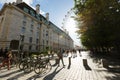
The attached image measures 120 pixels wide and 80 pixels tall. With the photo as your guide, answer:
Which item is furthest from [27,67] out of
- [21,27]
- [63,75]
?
[21,27]

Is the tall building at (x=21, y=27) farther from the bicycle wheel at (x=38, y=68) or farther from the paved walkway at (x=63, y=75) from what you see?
the paved walkway at (x=63, y=75)

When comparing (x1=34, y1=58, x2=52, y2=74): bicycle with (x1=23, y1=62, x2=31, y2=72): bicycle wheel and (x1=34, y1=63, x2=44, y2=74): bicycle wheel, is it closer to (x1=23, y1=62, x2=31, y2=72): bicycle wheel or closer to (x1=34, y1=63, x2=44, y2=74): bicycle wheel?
(x1=34, y1=63, x2=44, y2=74): bicycle wheel

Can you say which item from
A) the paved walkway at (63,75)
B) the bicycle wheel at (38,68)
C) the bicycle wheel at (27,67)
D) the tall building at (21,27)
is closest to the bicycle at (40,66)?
the bicycle wheel at (38,68)

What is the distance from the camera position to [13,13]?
34031 millimetres

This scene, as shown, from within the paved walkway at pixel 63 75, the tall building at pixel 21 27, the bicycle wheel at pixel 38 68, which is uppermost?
the tall building at pixel 21 27

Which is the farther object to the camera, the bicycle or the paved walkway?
the bicycle

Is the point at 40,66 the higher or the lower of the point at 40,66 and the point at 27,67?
the higher

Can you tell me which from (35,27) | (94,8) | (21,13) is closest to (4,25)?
(21,13)

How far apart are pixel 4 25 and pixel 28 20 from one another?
9.43 meters

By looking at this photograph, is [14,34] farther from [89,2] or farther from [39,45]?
[89,2]

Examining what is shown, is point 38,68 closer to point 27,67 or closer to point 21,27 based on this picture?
point 27,67

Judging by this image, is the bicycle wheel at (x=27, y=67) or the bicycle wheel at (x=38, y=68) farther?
the bicycle wheel at (x=27, y=67)

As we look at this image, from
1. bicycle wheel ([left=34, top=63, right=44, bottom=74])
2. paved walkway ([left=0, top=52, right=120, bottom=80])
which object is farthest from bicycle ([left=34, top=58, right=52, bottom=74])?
paved walkway ([left=0, top=52, right=120, bottom=80])

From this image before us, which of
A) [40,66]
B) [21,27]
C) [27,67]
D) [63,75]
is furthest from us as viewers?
[21,27]
